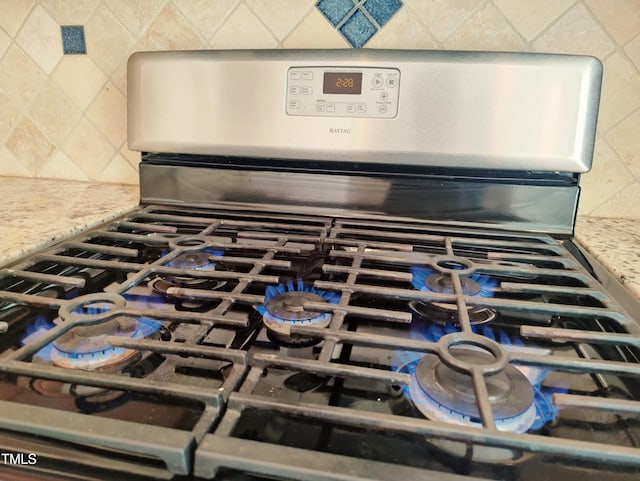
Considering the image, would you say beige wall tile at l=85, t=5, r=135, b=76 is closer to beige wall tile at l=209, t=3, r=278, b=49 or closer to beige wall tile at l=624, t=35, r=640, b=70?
beige wall tile at l=209, t=3, r=278, b=49

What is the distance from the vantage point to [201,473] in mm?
311

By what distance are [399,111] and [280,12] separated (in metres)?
0.32

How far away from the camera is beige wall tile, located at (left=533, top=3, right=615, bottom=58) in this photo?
799 millimetres

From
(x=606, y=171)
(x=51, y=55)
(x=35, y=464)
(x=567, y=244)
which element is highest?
(x=51, y=55)

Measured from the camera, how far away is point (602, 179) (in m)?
0.86

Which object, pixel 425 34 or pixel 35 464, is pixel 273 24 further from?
pixel 35 464

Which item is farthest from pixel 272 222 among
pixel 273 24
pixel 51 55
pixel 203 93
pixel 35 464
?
pixel 51 55

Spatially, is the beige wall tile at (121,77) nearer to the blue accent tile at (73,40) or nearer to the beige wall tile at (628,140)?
the blue accent tile at (73,40)

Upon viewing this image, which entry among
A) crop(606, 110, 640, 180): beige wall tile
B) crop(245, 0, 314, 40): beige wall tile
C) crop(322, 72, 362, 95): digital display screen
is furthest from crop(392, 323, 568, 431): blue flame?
crop(245, 0, 314, 40): beige wall tile

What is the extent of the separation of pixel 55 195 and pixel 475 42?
0.82m

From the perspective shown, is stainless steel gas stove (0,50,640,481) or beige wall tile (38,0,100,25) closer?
stainless steel gas stove (0,50,640,481)

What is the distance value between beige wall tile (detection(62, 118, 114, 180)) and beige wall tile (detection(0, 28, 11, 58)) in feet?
0.71

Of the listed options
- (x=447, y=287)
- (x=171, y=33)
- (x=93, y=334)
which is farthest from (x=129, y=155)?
(x=447, y=287)

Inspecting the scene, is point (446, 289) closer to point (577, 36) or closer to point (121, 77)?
point (577, 36)
